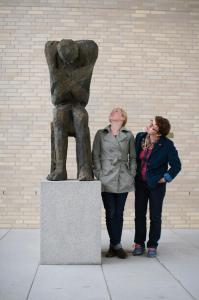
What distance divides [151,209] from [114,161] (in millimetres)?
676

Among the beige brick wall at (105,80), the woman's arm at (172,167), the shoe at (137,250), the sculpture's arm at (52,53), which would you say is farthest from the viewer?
the beige brick wall at (105,80)

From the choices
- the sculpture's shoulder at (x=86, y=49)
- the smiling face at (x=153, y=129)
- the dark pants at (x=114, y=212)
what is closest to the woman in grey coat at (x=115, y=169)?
the dark pants at (x=114, y=212)

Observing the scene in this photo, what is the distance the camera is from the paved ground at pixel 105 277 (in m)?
3.37

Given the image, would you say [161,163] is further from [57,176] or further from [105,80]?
[105,80]

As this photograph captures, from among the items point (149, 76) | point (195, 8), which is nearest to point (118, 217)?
point (149, 76)

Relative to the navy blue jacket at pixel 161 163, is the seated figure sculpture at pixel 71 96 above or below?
above

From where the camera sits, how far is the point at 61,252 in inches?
171

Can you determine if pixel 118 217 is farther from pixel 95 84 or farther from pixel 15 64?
pixel 15 64

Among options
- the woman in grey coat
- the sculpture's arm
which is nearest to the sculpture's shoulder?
the sculpture's arm

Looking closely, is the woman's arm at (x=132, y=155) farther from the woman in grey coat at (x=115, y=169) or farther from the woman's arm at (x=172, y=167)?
the woman's arm at (x=172, y=167)

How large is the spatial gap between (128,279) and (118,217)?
0.94m

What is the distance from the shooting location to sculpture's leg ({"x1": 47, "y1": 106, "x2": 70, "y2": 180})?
4582mm

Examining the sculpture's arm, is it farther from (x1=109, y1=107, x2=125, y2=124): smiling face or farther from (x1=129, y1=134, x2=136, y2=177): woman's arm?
(x1=129, y1=134, x2=136, y2=177): woman's arm

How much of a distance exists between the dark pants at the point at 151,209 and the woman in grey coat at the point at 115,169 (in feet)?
0.64
